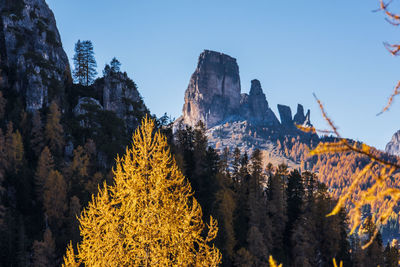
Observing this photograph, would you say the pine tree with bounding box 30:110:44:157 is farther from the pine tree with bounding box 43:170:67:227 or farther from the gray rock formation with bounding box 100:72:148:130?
the gray rock formation with bounding box 100:72:148:130

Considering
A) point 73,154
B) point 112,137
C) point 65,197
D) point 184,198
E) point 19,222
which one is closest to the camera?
point 184,198

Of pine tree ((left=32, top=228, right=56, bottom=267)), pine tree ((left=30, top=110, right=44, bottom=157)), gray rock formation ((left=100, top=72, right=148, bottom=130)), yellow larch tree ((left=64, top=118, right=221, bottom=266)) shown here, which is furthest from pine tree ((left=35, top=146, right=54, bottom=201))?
yellow larch tree ((left=64, top=118, right=221, bottom=266))

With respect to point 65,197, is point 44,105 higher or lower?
higher

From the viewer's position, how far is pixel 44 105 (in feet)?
219

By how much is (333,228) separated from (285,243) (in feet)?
26.6

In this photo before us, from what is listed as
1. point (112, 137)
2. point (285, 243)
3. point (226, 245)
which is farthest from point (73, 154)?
point (285, 243)

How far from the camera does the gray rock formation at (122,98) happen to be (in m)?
76.8

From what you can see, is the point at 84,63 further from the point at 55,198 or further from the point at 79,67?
the point at 55,198

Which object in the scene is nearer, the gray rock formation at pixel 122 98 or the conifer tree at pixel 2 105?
the conifer tree at pixel 2 105

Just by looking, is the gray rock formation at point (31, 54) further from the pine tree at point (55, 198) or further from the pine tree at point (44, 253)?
the pine tree at point (44, 253)

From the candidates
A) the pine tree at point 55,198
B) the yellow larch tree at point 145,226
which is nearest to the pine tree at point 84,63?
the pine tree at point 55,198

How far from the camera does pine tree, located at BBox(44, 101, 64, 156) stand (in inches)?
2345

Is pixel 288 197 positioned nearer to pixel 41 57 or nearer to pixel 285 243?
pixel 285 243

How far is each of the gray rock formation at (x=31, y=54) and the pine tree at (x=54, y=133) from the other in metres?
5.49
